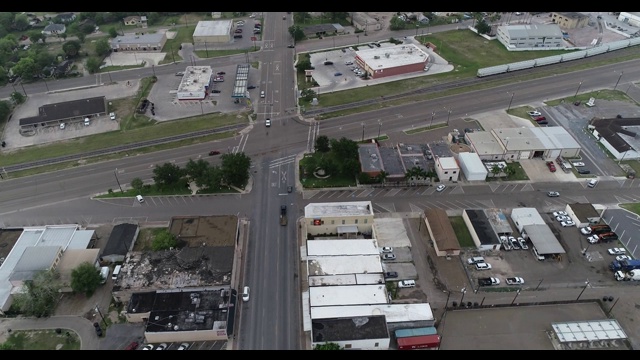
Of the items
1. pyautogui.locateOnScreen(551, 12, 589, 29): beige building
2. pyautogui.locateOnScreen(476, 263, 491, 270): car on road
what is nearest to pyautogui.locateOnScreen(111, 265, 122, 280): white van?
pyautogui.locateOnScreen(476, 263, 491, 270): car on road

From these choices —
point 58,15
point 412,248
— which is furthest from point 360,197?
point 58,15

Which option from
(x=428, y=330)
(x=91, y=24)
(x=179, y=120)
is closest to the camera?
(x=428, y=330)

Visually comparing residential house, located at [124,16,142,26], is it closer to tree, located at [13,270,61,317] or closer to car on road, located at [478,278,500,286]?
tree, located at [13,270,61,317]

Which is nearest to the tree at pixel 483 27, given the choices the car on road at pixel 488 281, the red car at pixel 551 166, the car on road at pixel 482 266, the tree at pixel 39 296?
the red car at pixel 551 166

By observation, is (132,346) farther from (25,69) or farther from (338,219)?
(25,69)

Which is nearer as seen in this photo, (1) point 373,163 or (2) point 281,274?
(2) point 281,274

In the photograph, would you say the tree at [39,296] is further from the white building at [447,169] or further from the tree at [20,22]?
the tree at [20,22]

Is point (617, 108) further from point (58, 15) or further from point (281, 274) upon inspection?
point (58, 15)

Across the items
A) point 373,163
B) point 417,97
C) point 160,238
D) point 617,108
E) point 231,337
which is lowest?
point 231,337
